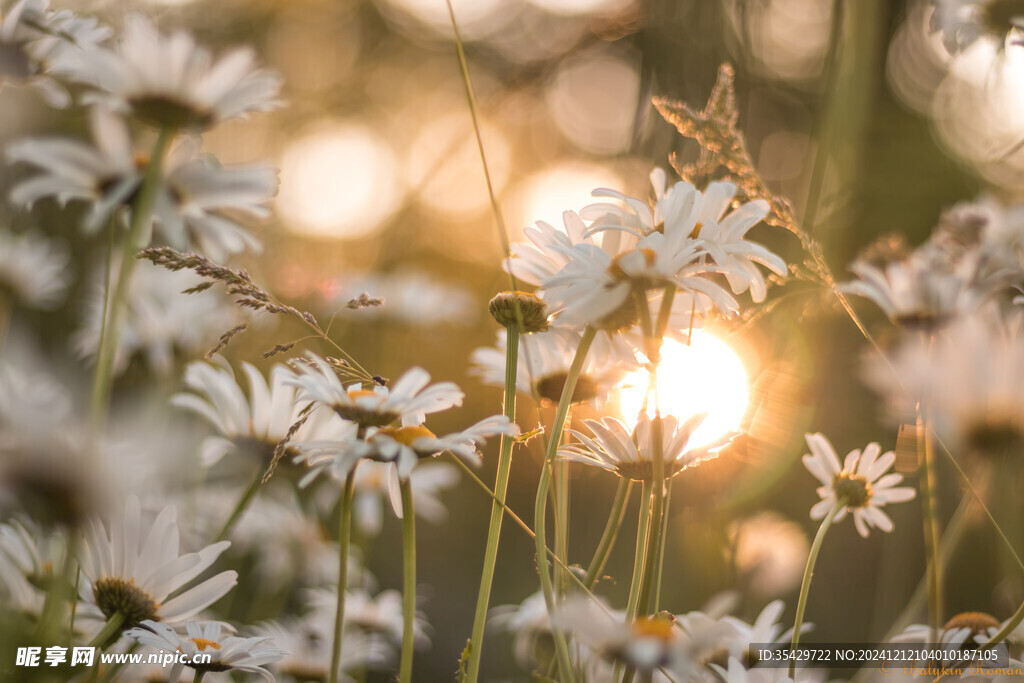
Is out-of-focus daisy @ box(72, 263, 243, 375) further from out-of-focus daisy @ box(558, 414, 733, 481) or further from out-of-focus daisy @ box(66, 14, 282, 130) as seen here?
out-of-focus daisy @ box(558, 414, 733, 481)

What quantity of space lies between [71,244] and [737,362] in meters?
1.57

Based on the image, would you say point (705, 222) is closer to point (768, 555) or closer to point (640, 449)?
point (640, 449)

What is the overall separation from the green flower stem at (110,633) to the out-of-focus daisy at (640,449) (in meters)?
0.33

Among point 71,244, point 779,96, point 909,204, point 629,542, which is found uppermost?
point 779,96

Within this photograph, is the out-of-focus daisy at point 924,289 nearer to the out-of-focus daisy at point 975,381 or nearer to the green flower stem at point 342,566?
the out-of-focus daisy at point 975,381

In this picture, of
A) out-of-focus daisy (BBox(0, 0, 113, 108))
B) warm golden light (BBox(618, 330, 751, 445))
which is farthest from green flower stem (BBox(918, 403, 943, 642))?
out-of-focus daisy (BBox(0, 0, 113, 108))

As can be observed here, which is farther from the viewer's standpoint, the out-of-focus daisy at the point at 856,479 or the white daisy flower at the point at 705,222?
the out-of-focus daisy at the point at 856,479

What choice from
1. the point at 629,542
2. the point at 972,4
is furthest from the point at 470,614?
the point at 972,4

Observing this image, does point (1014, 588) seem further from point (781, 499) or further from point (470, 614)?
point (470, 614)

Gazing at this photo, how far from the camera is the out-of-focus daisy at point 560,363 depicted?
1.89ft

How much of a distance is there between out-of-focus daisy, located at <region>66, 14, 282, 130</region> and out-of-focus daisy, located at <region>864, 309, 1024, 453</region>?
629 mm

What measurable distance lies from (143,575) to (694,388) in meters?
0.45

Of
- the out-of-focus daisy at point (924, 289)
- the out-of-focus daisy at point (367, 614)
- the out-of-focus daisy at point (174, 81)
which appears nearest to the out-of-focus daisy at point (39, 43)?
the out-of-focus daisy at point (174, 81)

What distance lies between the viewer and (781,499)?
1.48 metres
